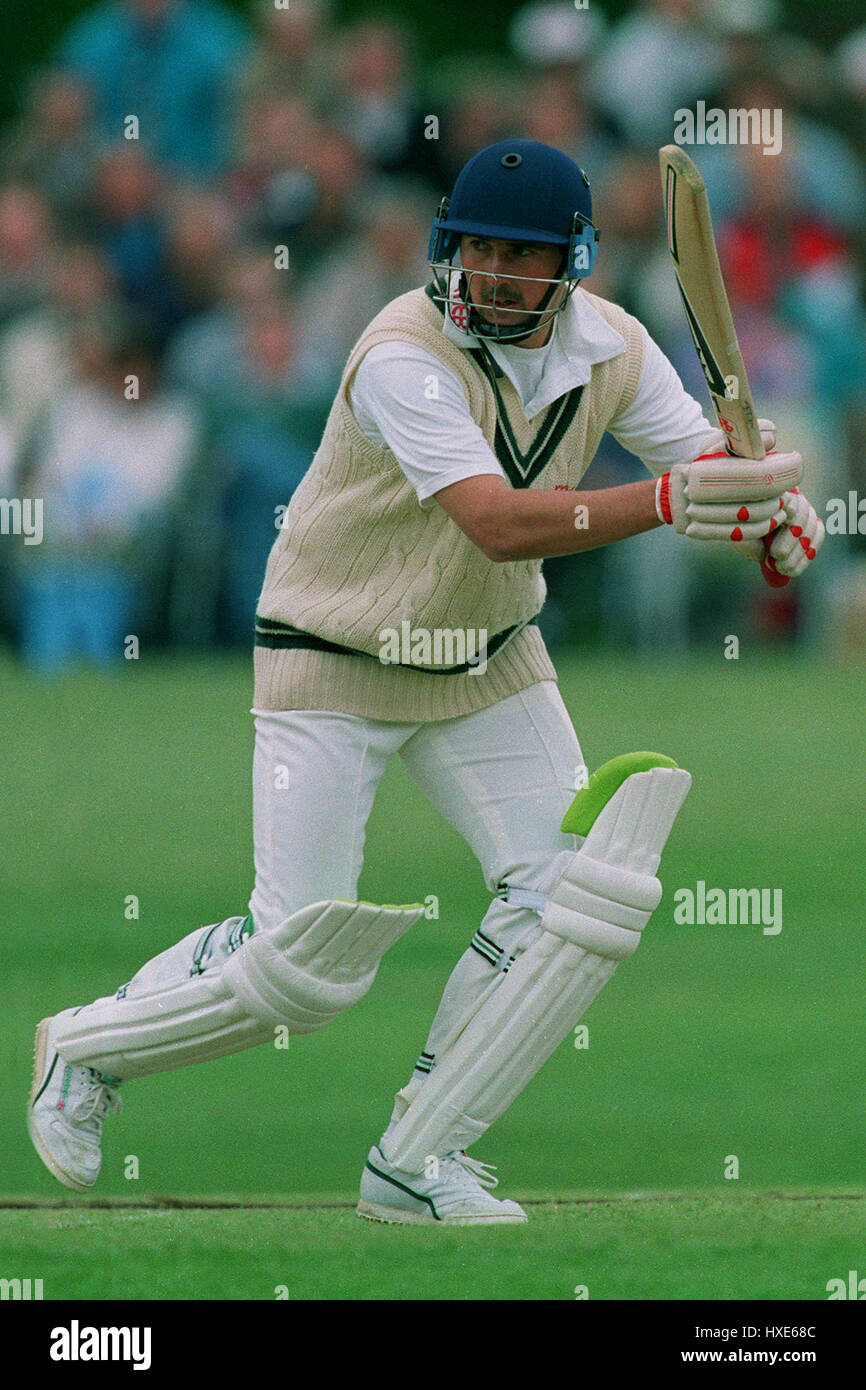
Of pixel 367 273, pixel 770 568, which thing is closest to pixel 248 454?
pixel 367 273

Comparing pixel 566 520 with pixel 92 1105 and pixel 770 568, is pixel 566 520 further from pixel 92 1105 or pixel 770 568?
pixel 92 1105

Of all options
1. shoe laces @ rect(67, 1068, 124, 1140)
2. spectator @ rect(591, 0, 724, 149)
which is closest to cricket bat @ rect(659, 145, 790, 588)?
shoe laces @ rect(67, 1068, 124, 1140)

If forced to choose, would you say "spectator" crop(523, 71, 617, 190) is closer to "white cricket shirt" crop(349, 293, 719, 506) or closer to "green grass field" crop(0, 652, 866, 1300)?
"green grass field" crop(0, 652, 866, 1300)

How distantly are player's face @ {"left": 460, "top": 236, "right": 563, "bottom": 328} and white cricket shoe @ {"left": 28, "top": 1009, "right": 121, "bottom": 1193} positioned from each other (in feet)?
4.54

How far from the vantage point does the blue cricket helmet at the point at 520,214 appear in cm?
335

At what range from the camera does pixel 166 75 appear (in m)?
10.7

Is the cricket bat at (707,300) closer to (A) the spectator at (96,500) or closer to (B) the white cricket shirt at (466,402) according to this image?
(B) the white cricket shirt at (466,402)

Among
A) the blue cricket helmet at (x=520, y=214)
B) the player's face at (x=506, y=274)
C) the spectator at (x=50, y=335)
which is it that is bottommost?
the player's face at (x=506, y=274)

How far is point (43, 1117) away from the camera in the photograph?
12.2 ft

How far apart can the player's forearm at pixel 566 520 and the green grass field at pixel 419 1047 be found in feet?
3.31

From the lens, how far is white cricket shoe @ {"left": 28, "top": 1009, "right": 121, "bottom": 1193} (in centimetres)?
370

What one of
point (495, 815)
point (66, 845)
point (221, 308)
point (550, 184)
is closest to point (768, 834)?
point (66, 845)

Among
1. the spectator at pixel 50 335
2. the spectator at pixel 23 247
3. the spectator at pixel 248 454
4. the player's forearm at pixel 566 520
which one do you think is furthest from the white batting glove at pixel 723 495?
the spectator at pixel 23 247

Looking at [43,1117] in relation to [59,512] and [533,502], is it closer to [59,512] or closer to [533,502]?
[533,502]
